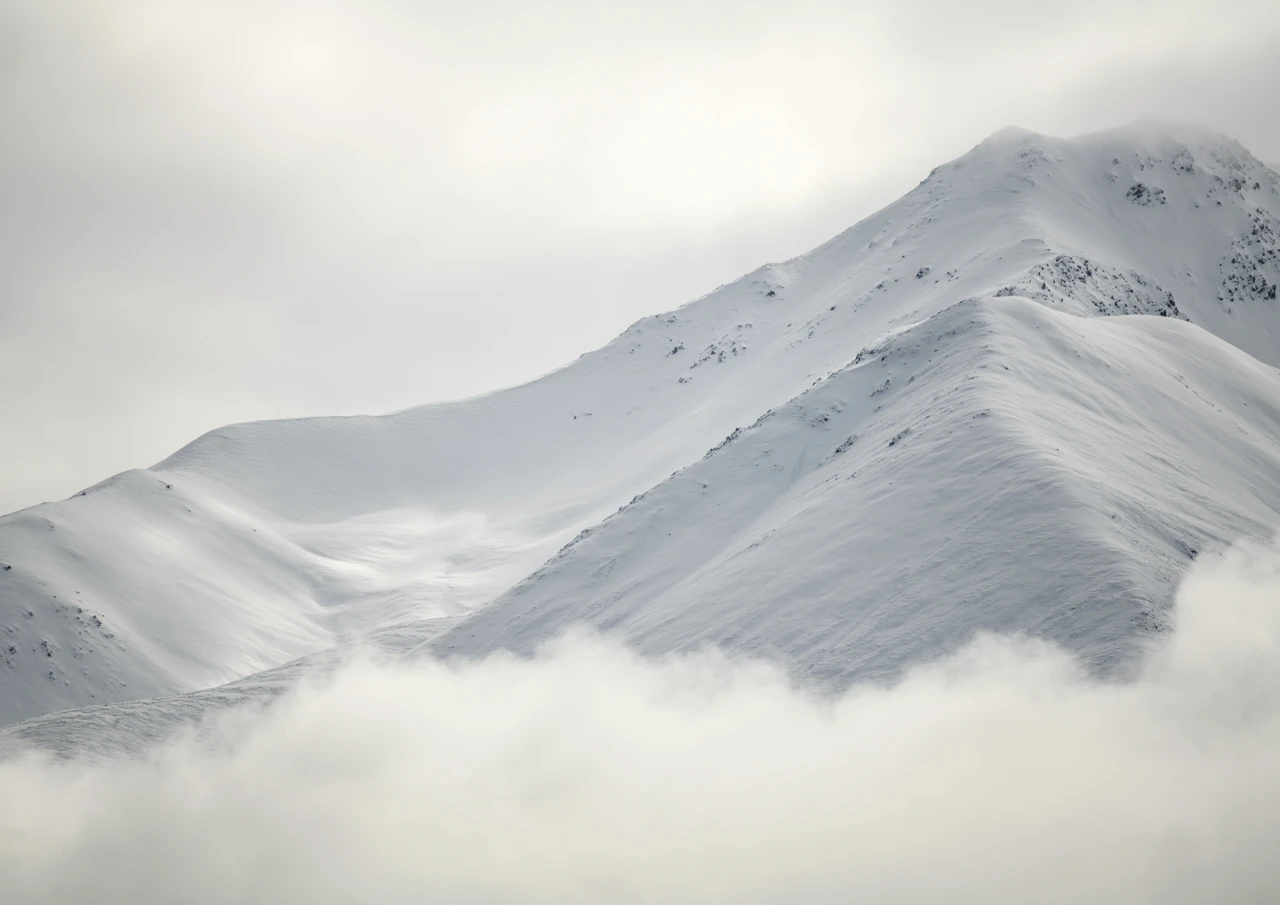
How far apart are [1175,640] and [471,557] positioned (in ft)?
188

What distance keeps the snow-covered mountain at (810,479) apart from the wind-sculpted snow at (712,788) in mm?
1639

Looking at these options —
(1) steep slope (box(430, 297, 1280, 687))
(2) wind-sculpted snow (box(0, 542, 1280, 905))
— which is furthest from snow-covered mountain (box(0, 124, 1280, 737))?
(2) wind-sculpted snow (box(0, 542, 1280, 905))

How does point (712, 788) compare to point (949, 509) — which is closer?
point (712, 788)

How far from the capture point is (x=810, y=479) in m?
43.5

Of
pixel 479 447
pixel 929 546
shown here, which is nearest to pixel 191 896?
pixel 929 546

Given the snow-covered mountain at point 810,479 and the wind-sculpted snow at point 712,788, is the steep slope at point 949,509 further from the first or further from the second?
the wind-sculpted snow at point 712,788

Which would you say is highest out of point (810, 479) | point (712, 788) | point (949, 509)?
point (810, 479)

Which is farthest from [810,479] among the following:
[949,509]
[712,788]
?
[712,788]

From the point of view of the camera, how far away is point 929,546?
31.6m

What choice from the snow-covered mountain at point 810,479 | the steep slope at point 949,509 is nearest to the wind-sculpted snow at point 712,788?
the steep slope at point 949,509

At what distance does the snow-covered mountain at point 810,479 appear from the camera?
3086cm

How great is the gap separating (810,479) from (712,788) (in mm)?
17919

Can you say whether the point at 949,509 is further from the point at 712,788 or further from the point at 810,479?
the point at 810,479

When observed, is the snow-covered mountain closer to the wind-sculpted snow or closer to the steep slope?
the steep slope
